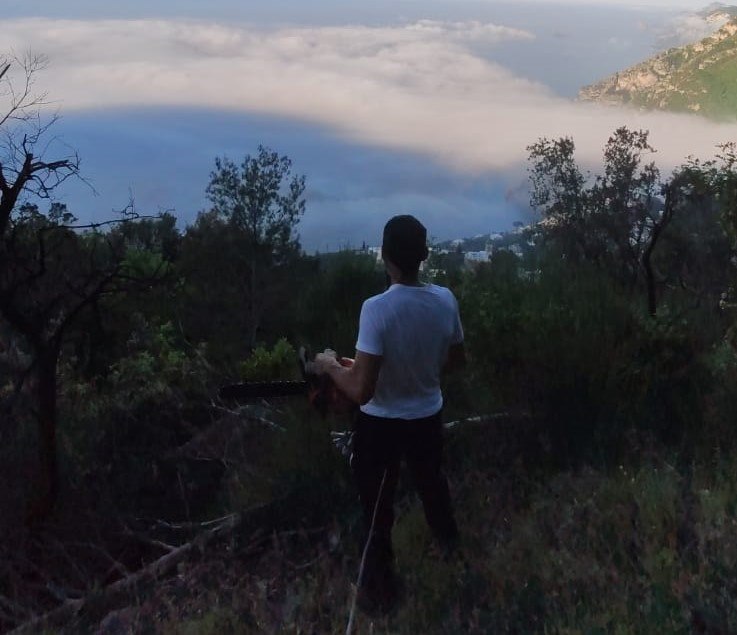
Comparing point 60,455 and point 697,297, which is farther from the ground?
point 697,297

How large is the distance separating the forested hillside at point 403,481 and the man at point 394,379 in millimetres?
496

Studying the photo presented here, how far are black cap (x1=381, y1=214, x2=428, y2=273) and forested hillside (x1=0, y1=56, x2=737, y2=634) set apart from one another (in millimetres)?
1554

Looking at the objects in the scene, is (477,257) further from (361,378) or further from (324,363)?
(361,378)

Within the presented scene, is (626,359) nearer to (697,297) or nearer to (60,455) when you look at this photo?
(697,297)

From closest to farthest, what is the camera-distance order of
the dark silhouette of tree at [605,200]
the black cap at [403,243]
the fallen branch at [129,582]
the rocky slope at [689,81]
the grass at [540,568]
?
the grass at [540,568] < the black cap at [403,243] < the fallen branch at [129,582] < the dark silhouette of tree at [605,200] < the rocky slope at [689,81]

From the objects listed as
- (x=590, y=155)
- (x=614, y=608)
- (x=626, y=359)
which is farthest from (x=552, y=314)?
(x=590, y=155)

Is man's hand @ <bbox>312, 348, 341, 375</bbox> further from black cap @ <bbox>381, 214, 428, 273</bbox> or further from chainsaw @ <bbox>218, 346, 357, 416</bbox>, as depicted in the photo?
black cap @ <bbox>381, 214, 428, 273</bbox>

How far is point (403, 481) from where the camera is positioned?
6191mm

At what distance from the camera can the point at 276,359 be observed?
1256 centimetres

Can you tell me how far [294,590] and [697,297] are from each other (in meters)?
7.67

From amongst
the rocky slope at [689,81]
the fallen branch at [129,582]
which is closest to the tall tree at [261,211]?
the fallen branch at [129,582]

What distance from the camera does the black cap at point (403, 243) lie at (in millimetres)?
3693

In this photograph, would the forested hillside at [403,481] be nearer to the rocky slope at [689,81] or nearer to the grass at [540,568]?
the grass at [540,568]

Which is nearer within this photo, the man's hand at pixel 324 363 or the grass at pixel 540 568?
the grass at pixel 540 568
